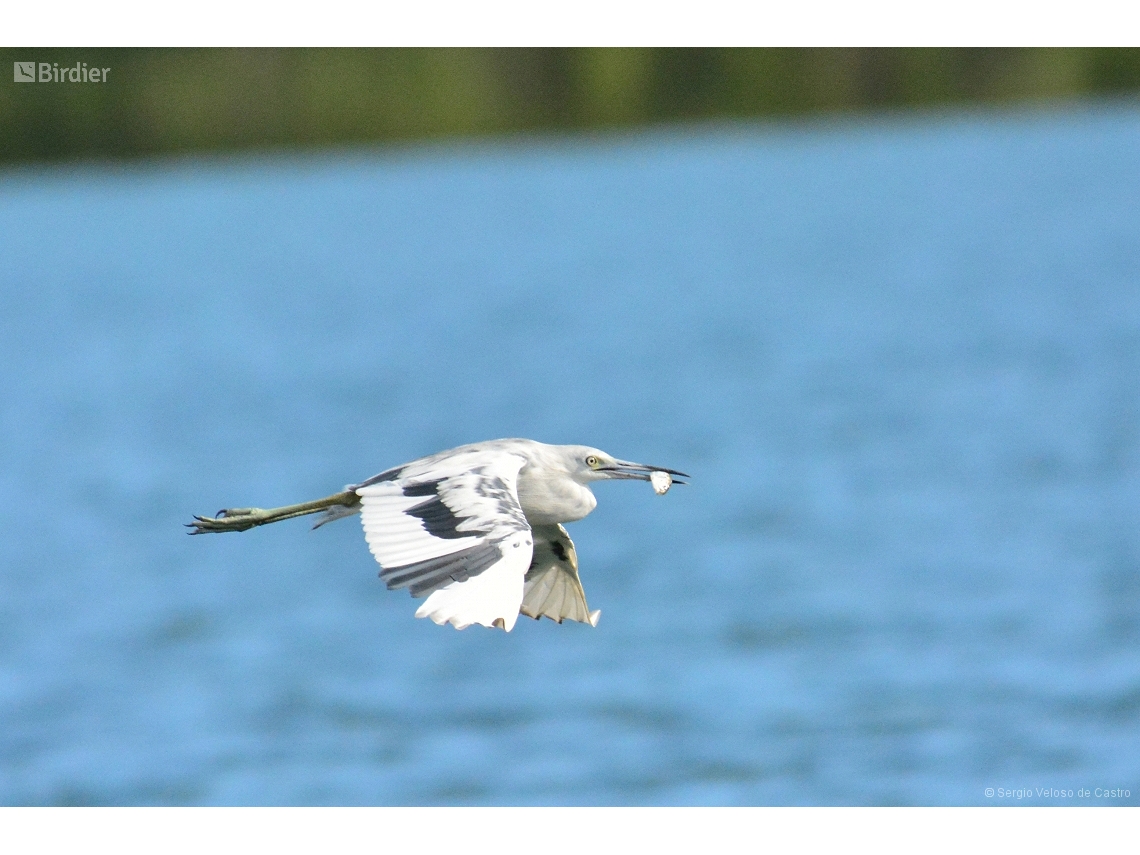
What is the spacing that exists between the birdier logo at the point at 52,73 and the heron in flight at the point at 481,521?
16.8 metres

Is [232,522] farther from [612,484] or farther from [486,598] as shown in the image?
[612,484]

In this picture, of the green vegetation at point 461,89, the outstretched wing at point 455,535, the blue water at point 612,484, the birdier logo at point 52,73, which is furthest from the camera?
the green vegetation at point 461,89

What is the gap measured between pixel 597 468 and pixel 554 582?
476 millimetres

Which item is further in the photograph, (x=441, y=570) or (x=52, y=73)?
(x=52, y=73)

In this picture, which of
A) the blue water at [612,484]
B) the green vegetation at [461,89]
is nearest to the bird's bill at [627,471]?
the blue water at [612,484]

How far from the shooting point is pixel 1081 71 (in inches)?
1601

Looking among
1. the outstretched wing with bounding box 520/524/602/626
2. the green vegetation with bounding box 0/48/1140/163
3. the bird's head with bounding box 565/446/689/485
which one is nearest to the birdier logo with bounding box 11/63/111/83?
the green vegetation with bounding box 0/48/1140/163

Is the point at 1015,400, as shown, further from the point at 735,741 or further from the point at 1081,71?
the point at 1081,71

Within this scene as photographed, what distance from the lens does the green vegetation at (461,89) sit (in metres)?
27.9

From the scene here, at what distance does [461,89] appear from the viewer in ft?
101

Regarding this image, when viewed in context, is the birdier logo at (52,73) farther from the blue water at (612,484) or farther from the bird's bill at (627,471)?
the bird's bill at (627,471)

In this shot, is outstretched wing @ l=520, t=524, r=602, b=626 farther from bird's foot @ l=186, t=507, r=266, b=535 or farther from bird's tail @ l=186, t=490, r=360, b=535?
bird's foot @ l=186, t=507, r=266, b=535

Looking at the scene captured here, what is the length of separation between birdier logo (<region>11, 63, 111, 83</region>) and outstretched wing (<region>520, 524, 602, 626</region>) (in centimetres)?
1674

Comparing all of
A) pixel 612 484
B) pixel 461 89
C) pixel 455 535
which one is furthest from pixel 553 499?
pixel 461 89
